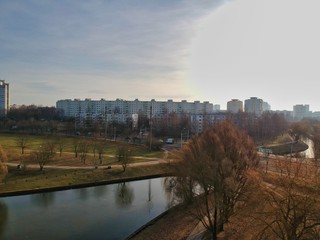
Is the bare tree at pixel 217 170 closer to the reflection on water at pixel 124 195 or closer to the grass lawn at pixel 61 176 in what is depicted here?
the reflection on water at pixel 124 195

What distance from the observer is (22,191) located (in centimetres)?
3081

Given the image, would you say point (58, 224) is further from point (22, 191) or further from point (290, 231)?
point (290, 231)

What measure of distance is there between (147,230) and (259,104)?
167 meters

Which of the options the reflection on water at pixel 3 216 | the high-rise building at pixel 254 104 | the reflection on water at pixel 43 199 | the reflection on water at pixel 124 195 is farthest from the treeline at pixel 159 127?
the high-rise building at pixel 254 104

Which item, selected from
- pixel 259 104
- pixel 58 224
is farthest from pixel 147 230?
pixel 259 104

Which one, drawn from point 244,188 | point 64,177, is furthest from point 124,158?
point 244,188

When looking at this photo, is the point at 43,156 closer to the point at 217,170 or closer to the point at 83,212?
the point at 83,212

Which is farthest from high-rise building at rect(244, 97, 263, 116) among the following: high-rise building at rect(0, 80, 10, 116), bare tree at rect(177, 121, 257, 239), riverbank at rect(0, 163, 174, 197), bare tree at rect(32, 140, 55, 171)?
bare tree at rect(177, 121, 257, 239)

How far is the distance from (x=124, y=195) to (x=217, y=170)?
1504 centimetres

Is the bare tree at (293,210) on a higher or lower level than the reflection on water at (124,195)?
higher

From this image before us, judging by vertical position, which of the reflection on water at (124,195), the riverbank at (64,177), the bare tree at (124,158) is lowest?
the reflection on water at (124,195)

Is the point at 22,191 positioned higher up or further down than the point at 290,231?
further down

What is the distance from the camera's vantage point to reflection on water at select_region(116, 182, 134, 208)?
29128 millimetres

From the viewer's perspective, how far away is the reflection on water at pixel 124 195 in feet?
95.6
